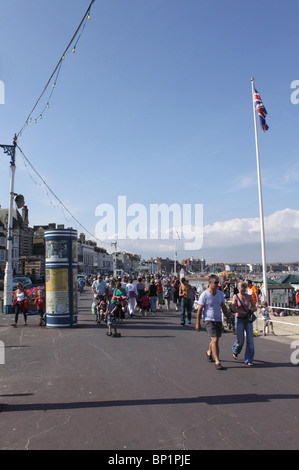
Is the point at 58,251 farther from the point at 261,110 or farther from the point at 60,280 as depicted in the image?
the point at 261,110

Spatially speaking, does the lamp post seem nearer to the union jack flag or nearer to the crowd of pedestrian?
the crowd of pedestrian

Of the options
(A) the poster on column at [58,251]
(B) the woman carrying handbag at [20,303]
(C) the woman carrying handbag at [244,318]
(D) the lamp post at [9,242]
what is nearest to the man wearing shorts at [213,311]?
(C) the woman carrying handbag at [244,318]

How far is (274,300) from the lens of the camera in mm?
17234

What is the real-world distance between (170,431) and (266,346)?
582 cm

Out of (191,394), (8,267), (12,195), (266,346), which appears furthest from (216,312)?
(12,195)

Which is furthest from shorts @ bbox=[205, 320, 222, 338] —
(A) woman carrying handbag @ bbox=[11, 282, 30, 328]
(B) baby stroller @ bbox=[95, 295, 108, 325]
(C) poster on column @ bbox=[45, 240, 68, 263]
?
(A) woman carrying handbag @ bbox=[11, 282, 30, 328]

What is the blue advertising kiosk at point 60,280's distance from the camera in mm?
11672

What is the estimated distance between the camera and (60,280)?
38.7 ft

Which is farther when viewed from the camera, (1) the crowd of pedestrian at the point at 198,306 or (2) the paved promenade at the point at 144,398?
(1) the crowd of pedestrian at the point at 198,306

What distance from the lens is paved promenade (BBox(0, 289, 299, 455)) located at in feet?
12.4

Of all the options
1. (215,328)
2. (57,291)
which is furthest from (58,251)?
(215,328)

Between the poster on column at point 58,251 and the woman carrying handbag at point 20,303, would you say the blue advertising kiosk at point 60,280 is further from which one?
the woman carrying handbag at point 20,303

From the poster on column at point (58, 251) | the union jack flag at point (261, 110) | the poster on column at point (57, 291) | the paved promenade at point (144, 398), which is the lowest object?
the paved promenade at point (144, 398)

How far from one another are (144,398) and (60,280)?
743 centimetres
